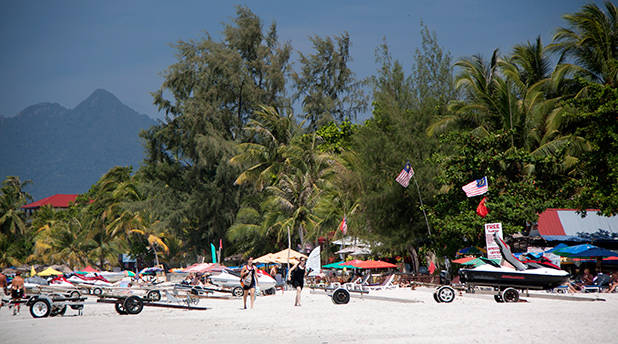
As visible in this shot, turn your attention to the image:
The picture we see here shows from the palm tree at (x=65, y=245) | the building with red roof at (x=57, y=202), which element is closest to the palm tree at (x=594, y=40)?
the palm tree at (x=65, y=245)

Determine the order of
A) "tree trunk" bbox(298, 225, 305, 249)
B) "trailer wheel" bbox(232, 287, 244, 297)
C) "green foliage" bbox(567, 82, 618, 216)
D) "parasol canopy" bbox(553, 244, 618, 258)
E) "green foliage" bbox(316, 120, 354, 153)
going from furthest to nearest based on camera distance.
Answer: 1. "green foliage" bbox(316, 120, 354, 153)
2. "tree trunk" bbox(298, 225, 305, 249)
3. "trailer wheel" bbox(232, 287, 244, 297)
4. "parasol canopy" bbox(553, 244, 618, 258)
5. "green foliage" bbox(567, 82, 618, 216)

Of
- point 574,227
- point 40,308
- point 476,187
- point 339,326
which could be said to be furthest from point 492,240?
point 40,308

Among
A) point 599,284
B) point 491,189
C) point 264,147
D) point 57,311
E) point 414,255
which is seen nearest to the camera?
point 57,311

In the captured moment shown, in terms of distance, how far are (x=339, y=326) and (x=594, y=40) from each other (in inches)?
984

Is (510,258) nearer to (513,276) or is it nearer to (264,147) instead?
(513,276)

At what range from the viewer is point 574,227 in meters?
29.8

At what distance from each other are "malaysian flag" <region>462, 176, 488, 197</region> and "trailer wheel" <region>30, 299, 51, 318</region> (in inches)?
620

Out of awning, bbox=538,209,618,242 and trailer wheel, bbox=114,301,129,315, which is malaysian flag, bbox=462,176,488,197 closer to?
awning, bbox=538,209,618,242

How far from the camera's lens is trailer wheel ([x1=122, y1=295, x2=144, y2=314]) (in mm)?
16172

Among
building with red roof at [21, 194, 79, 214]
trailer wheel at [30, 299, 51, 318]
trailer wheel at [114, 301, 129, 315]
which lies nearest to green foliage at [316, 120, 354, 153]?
trailer wheel at [114, 301, 129, 315]

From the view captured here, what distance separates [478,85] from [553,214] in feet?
26.7

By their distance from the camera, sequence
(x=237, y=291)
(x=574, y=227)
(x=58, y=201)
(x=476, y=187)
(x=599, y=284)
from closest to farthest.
Result: (x=599, y=284), (x=476, y=187), (x=237, y=291), (x=574, y=227), (x=58, y=201)

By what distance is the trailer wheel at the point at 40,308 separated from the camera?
50.6ft

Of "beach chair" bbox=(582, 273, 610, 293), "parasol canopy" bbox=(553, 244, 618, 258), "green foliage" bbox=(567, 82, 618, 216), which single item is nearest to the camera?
"beach chair" bbox=(582, 273, 610, 293)
